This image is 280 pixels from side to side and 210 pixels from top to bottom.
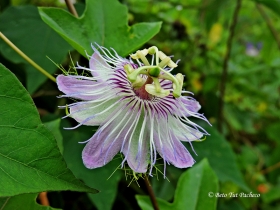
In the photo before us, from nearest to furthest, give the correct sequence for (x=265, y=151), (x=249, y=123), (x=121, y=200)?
(x=121, y=200)
(x=249, y=123)
(x=265, y=151)

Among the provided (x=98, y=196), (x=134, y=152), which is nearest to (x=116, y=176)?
(x=98, y=196)

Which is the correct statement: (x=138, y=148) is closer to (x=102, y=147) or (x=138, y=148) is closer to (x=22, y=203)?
(x=102, y=147)

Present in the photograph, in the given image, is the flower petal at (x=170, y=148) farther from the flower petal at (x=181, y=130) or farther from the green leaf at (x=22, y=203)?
the green leaf at (x=22, y=203)

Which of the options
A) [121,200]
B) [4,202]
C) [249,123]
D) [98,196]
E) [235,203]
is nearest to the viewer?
[4,202]

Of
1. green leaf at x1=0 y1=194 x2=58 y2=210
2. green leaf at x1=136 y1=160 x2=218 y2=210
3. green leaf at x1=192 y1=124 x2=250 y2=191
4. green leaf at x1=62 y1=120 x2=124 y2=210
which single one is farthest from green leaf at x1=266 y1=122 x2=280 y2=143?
green leaf at x1=0 y1=194 x2=58 y2=210

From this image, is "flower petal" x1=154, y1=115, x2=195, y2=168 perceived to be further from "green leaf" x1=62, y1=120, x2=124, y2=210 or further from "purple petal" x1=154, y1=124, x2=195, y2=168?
"green leaf" x1=62, y1=120, x2=124, y2=210

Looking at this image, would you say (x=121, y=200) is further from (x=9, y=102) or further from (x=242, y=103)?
(x=242, y=103)

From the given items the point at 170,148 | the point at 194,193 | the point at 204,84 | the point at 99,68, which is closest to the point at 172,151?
the point at 170,148
